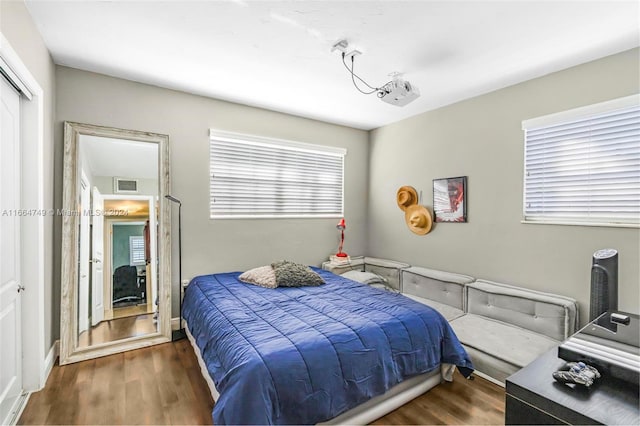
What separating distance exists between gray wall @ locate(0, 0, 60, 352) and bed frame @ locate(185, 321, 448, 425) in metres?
1.67

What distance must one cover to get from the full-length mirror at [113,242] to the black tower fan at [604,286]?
3668 mm

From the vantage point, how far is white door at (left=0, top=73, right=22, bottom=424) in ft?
6.14

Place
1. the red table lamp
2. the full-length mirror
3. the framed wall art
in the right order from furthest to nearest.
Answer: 1. the red table lamp
2. the framed wall art
3. the full-length mirror

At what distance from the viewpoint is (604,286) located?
2.03 m

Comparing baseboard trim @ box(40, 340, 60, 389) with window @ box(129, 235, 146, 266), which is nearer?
baseboard trim @ box(40, 340, 60, 389)

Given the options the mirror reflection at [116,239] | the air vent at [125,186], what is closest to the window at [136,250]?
A: the mirror reflection at [116,239]

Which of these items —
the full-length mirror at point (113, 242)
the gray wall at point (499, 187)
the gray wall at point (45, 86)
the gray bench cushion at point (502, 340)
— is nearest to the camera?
the gray wall at point (45, 86)

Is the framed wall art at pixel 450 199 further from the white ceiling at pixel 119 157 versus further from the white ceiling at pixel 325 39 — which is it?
the white ceiling at pixel 119 157

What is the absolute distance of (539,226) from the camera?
115 inches

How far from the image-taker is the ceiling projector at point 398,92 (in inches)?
100

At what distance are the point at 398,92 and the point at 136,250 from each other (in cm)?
302

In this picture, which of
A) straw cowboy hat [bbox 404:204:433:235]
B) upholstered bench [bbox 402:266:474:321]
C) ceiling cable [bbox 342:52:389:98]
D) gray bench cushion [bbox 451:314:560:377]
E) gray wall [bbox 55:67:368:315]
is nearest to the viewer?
gray bench cushion [bbox 451:314:560:377]

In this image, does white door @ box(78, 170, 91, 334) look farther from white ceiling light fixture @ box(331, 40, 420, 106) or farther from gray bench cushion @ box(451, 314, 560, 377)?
gray bench cushion @ box(451, 314, 560, 377)

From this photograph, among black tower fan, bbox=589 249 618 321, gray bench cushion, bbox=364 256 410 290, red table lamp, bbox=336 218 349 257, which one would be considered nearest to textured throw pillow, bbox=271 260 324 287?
red table lamp, bbox=336 218 349 257
